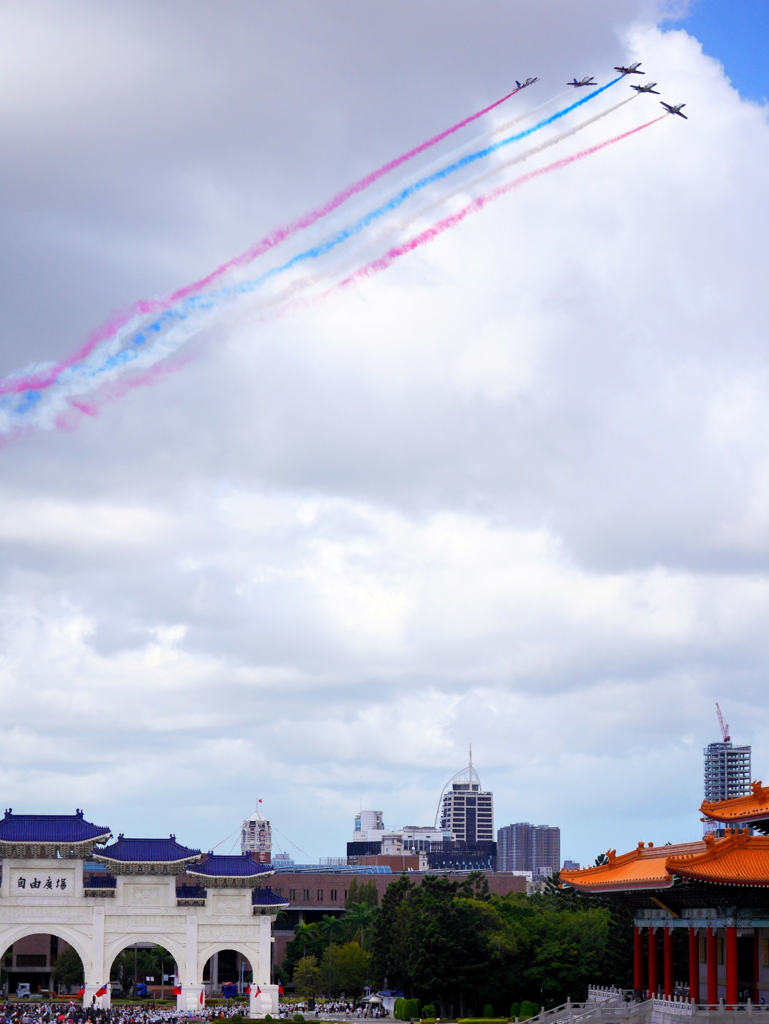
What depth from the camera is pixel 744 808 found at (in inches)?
2653

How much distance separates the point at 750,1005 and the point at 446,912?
34243mm

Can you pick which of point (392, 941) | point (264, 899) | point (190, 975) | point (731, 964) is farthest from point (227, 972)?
point (731, 964)

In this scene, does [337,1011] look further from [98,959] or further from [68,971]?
[68,971]

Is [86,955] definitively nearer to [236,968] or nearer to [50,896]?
[50,896]

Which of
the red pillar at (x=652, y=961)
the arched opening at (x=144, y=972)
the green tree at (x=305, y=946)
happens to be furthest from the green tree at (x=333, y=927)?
the red pillar at (x=652, y=961)

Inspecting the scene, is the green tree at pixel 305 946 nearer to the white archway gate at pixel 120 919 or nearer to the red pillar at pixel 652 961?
the white archway gate at pixel 120 919

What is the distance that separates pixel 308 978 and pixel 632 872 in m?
48.3

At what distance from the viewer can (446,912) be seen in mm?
88000

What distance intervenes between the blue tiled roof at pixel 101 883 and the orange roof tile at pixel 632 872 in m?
34.4

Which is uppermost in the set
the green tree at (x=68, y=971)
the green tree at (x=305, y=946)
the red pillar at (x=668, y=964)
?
the red pillar at (x=668, y=964)

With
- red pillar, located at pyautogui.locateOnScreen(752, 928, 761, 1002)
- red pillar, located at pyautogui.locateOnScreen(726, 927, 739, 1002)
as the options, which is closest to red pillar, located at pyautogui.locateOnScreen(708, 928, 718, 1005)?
red pillar, located at pyautogui.locateOnScreen(752, 928, 761, 1002)

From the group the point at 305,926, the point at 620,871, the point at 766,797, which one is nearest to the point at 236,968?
the point at 305,926

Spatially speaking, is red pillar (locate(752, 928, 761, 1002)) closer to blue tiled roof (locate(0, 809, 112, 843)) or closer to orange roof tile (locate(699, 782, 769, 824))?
orange roof tile (locate(699, 782, 769, 824))

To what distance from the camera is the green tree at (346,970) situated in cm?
10850
